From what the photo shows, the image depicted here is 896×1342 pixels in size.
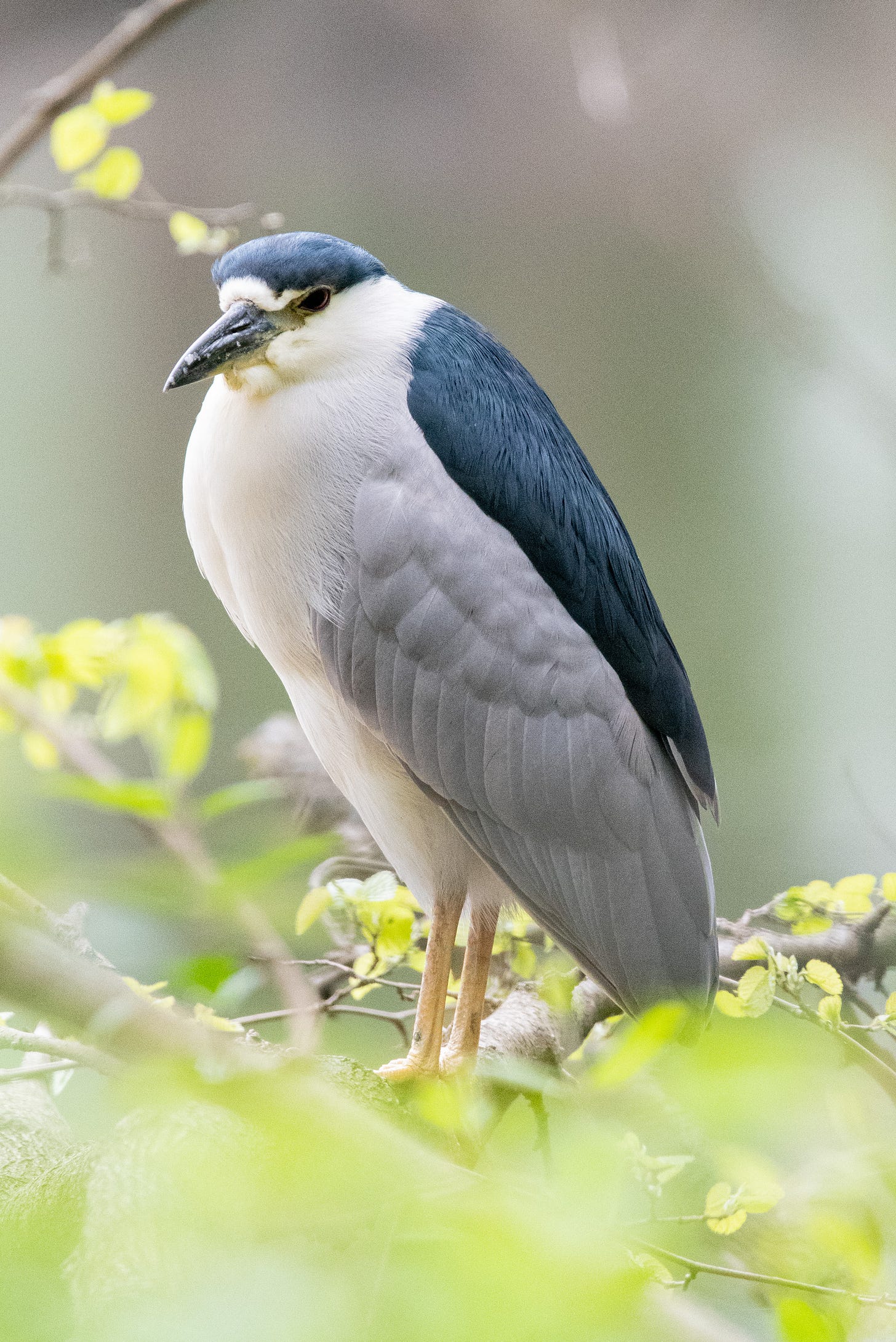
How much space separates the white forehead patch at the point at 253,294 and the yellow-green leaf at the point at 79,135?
38 centimetres

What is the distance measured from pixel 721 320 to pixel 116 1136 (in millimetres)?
2822

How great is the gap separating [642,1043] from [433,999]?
27.4 inches

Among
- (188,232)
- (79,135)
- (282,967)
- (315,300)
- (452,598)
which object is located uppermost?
(79,135)

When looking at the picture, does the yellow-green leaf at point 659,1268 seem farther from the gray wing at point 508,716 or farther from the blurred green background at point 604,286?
the blurred green background at point 604,286

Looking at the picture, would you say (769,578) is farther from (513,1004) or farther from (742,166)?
(513,1004)

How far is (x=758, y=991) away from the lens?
78 cm

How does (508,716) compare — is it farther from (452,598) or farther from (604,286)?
(604,286)

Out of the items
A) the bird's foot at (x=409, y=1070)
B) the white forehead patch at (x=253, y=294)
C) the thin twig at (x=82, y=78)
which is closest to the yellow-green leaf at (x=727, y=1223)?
the bird's foot at (x=409, y=1070)

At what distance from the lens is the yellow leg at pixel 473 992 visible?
97cm

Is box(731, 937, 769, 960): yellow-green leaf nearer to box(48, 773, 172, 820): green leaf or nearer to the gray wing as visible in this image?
the gray wing

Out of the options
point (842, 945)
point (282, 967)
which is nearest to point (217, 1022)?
point (282, 967)

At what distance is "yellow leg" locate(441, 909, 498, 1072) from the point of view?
0.97 meters

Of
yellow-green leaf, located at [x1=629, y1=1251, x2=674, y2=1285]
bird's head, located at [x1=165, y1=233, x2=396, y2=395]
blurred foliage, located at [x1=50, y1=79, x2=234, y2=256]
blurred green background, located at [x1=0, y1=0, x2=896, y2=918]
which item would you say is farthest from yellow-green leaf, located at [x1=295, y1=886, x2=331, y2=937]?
blurred green background, located at [x1=0, y1=0, x2=896, y2=918]

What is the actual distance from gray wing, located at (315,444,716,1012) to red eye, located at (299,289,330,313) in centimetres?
13
